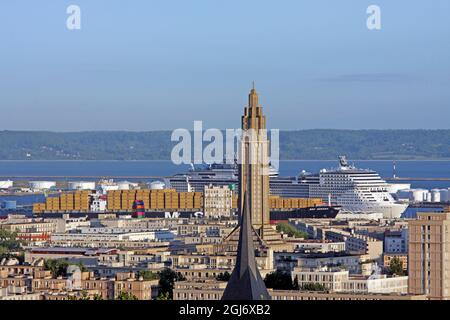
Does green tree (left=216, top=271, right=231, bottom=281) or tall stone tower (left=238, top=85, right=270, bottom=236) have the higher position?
tall stone tower (left=238, top=85, right=270, bottom=236)

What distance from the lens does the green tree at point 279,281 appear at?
117 ft

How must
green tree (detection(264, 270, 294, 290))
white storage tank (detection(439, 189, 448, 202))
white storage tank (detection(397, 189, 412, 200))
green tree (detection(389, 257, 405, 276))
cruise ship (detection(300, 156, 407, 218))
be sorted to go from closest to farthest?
green tree (detection(264, 270, 294, 290)), green tree (detection(389, 257, 405, 276)), cruise ship (detection(300, 156, 407, 218)), white storage tank (detection(439, 189, 448, 202)), white storage tank (detection(397, 189, 412, 200))

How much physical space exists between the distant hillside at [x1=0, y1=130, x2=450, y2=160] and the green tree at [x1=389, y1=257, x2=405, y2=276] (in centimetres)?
10577

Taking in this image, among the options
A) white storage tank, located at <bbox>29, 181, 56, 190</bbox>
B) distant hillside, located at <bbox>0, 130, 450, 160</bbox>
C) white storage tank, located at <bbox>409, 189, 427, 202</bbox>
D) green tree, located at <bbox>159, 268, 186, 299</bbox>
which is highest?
distant hillside, located at <bbox>0, 130, 450, 160</bbox>

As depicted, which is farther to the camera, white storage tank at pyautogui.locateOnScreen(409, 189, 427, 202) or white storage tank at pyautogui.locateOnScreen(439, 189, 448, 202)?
white storage tank at pyautogui.locateOnScreen(439, 189, 448, 202)

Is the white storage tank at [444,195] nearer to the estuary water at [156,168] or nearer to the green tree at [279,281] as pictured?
the estuary water at [156,168]

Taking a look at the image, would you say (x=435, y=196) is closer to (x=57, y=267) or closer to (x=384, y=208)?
(x=384, y=208)

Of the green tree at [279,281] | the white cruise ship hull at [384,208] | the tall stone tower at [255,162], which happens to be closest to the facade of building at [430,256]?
the green tree at [279,281]

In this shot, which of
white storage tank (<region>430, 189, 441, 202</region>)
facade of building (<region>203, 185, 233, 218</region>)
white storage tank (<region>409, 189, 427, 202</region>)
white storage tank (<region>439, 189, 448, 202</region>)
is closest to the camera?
facade of building (<region>203, 185, 233, 218</region>)

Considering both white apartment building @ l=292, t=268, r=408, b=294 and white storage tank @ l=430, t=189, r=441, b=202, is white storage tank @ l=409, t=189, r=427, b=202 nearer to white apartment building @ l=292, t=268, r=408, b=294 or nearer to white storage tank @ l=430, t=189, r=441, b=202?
white storage tank @ l=430, t=189, r=441, b=202

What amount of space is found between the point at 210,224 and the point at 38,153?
111617 mm

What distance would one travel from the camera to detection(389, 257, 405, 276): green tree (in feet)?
134

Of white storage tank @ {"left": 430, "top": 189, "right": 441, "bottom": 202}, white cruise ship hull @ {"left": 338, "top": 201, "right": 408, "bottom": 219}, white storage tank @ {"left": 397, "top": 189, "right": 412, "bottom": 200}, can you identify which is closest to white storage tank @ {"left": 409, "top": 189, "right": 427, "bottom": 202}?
white storage tank @ {"left": 397, "top": 189, "right": 412, "bottom": 200}
